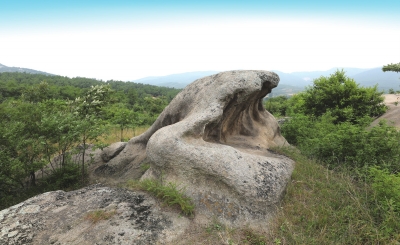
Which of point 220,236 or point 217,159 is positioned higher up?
point 217,159

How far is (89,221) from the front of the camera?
4.55 metres

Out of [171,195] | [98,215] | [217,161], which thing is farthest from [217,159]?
[98,215]

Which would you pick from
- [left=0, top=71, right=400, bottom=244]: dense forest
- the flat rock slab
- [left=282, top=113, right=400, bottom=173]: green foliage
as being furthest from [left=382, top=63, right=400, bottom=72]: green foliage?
the flat rock slab

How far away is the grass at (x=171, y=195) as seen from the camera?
16.0 ft

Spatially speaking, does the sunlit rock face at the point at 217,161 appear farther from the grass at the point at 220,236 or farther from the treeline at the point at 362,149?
the treeline at the point at 362,149

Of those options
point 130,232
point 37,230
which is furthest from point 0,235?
point 130,232

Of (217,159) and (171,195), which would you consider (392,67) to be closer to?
(217,159)

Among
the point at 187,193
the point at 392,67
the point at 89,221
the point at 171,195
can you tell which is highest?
the point at 392,67

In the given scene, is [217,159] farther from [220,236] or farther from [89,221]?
[89,221]

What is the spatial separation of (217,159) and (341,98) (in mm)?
12649

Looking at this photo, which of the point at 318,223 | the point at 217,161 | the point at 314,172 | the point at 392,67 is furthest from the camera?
the point at 392,67

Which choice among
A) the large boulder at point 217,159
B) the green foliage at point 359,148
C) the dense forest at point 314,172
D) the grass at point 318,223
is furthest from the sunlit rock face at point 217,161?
the green foliage at point 359,148

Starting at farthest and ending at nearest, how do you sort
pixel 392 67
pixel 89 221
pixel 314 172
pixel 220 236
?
pixel 392 67, pixel 314 172, pixel 89 221, pixel 220 236

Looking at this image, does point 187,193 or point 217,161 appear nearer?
point 187,193
